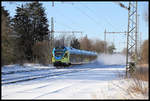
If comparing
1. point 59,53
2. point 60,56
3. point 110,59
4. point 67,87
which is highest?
point 59,53

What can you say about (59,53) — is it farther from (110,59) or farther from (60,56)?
(110,59)

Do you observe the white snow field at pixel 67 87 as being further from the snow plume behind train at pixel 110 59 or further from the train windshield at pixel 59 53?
the snow plume behind train at pixel 110 59

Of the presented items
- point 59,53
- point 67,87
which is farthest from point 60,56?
point 67,87

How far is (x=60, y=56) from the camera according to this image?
37.6 m

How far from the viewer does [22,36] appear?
1452 inches

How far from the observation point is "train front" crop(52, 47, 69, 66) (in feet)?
123

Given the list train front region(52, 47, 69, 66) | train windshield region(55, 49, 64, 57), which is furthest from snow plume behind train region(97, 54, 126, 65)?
train windshield region(55, 49, 64, 57)

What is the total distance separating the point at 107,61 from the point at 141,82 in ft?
186

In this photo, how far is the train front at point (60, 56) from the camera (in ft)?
123

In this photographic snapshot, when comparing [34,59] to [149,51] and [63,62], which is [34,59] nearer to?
[63,62]

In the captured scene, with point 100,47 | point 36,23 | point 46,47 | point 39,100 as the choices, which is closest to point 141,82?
point 39,100

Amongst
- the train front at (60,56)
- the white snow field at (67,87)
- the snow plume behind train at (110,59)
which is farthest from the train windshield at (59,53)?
→ the snow plume behind train at (110,59)

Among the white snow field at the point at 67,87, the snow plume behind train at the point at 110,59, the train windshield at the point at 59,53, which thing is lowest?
the snow plume behind train at the point at 110,59

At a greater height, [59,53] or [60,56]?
[59,53]
